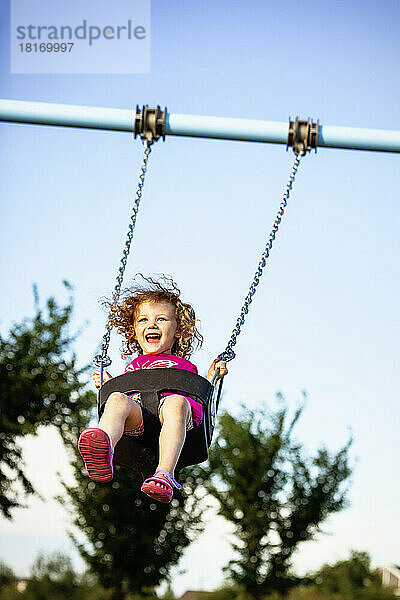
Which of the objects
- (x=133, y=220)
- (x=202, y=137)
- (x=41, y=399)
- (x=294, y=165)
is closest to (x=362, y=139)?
(x=294, y=165)

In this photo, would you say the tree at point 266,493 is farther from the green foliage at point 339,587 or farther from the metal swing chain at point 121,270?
the metal swing chain at point 121,270

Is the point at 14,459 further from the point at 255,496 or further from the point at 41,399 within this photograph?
the point at 255,496

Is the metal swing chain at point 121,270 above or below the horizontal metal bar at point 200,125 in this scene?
below

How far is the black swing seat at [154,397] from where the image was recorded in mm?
3201

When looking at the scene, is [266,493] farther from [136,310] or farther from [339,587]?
[136,310]

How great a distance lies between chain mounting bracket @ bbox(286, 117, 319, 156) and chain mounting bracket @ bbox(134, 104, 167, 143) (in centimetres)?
65

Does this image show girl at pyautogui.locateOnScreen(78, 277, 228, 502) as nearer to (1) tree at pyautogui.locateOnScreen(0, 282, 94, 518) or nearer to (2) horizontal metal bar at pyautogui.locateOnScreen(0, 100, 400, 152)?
(2) horizontal metal bar at pyautogui.locateOnScreen(0, 100, 400, 152)

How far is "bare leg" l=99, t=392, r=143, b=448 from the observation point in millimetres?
2983

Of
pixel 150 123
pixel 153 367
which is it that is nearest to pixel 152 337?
pixel 153 367

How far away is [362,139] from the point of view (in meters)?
4.09

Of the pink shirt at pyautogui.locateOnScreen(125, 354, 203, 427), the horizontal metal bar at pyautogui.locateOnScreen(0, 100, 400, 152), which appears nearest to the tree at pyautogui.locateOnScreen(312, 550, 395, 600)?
the horizontal metal bar at pyautogui.locateOnScreen(0, 100, 400, 152)

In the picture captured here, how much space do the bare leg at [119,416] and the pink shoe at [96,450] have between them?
3.9 inches

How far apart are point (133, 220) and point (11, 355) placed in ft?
43.3

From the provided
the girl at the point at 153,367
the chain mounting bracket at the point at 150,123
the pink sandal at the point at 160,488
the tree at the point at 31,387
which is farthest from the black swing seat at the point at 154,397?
the tree at the point at 31,387
